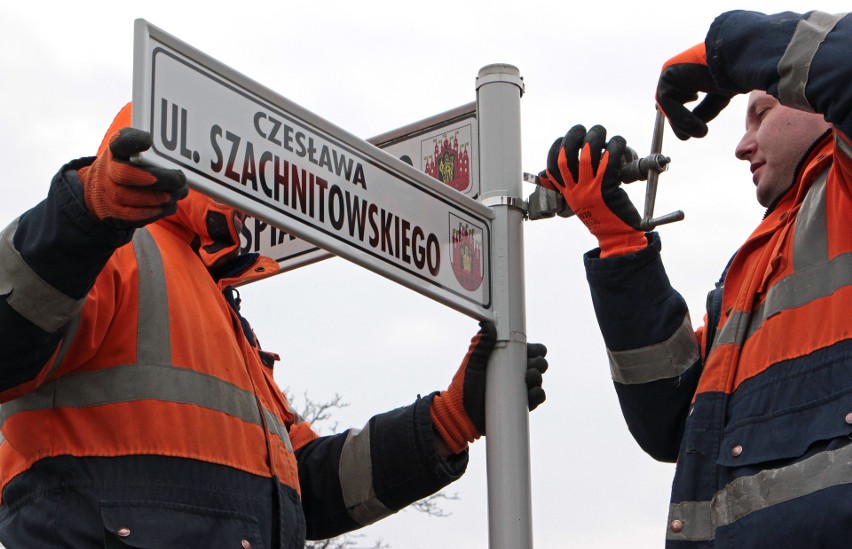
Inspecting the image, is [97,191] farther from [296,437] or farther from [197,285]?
[296,437]

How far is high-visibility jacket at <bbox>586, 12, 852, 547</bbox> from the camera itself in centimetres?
266

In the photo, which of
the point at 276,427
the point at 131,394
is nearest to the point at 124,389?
the point at 131,394

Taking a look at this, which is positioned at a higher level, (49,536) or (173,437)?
(173,437)

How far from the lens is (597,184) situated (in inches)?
131

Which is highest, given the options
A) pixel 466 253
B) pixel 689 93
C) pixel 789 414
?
pixel 689 93

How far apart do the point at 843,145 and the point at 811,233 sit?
0.25m

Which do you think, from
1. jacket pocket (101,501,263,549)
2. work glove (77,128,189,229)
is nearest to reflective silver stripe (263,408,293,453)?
jacket pocket (101,501,263,549)

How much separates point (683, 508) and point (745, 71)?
0.93m

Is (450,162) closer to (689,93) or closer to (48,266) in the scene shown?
(689,93)

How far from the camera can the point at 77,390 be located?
316 centimetres

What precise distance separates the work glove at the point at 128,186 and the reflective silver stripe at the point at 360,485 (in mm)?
1382

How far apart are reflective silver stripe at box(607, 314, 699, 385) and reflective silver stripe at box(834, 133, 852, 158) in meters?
0.80

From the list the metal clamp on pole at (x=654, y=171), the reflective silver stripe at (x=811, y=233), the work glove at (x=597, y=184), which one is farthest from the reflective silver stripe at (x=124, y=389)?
the reflective silver stripe at (x=811, y=233)

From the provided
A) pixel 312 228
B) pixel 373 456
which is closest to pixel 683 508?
pixel 312 228
